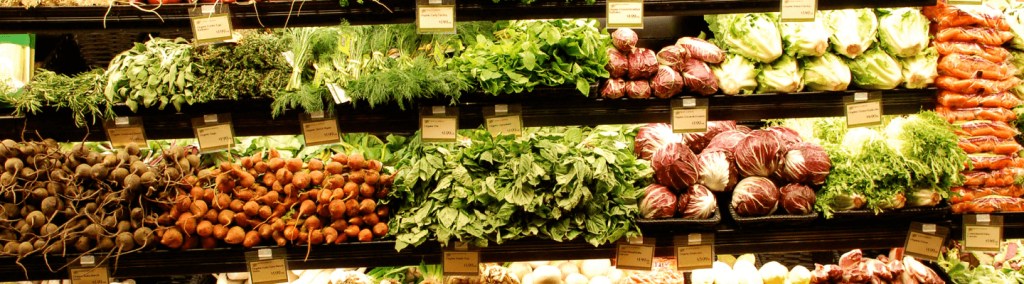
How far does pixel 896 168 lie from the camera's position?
2148mm

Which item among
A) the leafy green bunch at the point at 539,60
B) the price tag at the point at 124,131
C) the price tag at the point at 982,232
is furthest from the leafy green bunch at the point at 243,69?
the price tag at the point at 982,232

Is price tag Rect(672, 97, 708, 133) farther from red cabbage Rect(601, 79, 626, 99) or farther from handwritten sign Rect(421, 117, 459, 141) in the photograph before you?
handwritten sign Rect(421, 117, 459, 141)

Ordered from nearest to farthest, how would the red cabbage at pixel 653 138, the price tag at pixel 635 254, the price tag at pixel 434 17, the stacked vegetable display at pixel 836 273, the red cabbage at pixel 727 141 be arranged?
the price tag at pixel 434 17, the price tag at pixel 635 254, the red cabbage at pixel 727 141, the red cabbage at pixel 653 138, the stacked vegetable display at pixel 836 273

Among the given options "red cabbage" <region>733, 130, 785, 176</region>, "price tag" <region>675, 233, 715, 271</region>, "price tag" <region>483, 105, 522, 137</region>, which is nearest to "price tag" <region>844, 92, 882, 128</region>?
"red cabbage" <region>733, 130, 785, 176</region>

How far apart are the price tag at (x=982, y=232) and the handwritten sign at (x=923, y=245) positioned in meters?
0.16

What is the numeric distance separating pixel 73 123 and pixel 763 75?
264 centimetres

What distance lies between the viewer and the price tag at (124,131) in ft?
7.06

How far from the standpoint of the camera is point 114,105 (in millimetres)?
2113

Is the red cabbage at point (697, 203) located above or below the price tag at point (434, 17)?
below

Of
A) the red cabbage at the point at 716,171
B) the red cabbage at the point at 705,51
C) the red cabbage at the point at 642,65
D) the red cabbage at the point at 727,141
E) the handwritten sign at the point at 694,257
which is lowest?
the handwritten sign at the point at 694,257

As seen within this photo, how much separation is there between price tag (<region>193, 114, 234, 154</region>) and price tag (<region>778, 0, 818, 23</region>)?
80.3 inches

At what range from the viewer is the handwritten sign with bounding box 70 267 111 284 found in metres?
2.11

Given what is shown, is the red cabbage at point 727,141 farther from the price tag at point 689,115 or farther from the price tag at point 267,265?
the price tag at point 267,265

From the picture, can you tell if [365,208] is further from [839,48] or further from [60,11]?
[839,48]
